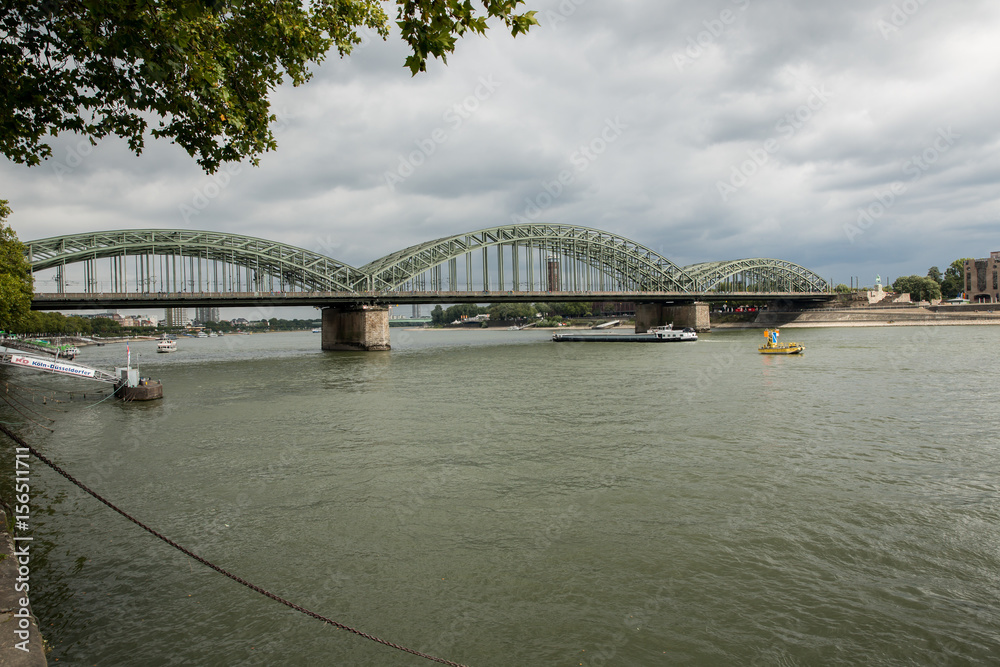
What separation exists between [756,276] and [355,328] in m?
115

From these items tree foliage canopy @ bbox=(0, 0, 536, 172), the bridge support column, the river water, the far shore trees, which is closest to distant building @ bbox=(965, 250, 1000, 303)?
the far shore trees

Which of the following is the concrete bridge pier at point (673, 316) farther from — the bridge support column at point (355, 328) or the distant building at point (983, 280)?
the distant building at point (983, 280)

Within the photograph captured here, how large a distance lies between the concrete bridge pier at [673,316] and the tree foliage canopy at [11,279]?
97.8 meters

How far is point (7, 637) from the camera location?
4984 mm

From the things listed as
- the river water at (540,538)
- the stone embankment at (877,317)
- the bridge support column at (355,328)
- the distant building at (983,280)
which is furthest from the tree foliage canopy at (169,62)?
the distant building at (983,280)

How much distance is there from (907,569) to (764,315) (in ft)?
477

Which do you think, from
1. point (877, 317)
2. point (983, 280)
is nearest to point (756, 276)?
point (877, 317)

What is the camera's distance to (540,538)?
33.2 ft

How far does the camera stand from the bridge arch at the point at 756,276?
13175cm

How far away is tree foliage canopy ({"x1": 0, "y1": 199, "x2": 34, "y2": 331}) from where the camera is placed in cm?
3756

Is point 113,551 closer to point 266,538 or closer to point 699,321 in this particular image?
point 266,538

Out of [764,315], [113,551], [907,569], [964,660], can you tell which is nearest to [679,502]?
[907,569]

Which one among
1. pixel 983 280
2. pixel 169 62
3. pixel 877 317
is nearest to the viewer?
pixel 169 62

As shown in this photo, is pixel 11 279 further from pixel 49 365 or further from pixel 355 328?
pixel 355 328
